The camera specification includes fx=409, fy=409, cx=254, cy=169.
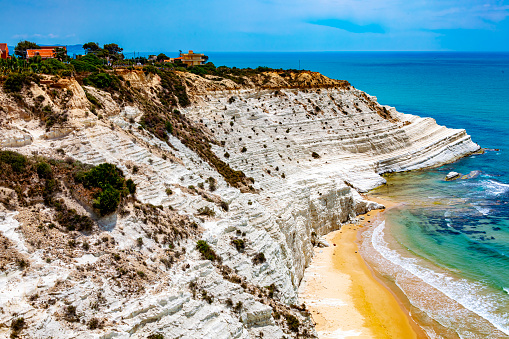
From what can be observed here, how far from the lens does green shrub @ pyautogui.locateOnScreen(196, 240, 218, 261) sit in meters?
22.0

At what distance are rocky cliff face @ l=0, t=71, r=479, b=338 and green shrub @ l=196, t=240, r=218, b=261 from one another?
328 millimetres

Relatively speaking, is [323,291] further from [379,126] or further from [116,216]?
[379,126]

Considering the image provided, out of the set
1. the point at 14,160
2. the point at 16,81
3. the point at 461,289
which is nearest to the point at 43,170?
the point at 14,160

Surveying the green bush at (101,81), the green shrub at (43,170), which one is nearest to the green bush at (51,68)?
the green bush at (101,81)

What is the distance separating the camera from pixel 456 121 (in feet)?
310

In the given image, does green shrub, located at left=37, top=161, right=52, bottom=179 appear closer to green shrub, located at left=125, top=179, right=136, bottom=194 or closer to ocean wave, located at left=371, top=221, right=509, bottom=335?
green shrub, located at left=125, top=179, right=136, bottom=194

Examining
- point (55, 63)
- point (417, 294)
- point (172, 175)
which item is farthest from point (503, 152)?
point (55, 63)

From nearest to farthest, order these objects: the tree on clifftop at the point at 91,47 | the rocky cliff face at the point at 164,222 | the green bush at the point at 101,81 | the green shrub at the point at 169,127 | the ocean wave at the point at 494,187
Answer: the rocky cliff face at the point at 164,222 → the green bush at the point at 101,81 → the green shrub at the point at 169,127 → the ocean wave at the point at 494,187 → the tree on clifftop at the point at 91,47

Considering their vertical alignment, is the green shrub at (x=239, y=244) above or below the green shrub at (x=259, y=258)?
above

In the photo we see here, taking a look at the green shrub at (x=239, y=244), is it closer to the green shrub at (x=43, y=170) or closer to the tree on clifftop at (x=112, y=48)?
the green shrub at (x=43, y=170)

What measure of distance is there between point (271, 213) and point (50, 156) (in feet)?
51.2

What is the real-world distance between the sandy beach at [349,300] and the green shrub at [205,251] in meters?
9.63

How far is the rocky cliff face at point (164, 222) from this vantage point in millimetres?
16469

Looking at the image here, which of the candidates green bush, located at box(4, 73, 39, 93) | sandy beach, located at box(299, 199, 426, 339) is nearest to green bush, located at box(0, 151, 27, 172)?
green bush, located at box(4, 73, 39, 93)
